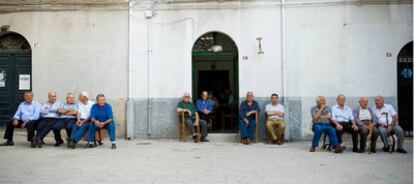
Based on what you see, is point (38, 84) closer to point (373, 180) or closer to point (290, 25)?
point (290, 25)

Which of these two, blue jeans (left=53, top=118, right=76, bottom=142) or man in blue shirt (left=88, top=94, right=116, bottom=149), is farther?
blue jeans (left=53, top=118, right=76, bottom=142)

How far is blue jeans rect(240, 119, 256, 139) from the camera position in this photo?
10797mm

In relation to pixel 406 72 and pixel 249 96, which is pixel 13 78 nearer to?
pixel 249 96

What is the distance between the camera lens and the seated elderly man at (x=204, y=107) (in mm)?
11320

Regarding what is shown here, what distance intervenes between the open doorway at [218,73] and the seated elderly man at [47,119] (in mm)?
3794

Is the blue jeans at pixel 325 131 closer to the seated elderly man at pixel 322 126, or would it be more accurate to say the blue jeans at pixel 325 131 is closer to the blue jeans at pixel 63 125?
the seated elderly man at pixel 322 126

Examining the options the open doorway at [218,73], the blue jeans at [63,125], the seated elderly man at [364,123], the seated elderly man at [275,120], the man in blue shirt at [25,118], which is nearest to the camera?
the seated elderly man at [364,123]

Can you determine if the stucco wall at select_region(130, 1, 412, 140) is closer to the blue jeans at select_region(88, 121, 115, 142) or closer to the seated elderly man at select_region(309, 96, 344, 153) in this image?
the seated elderly man at select_region(309, 96, 344, 153)

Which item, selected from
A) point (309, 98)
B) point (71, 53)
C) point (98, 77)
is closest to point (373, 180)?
point (309, 98)

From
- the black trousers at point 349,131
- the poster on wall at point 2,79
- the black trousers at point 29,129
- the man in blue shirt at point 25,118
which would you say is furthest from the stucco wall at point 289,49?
the poster on wall at point 2,79

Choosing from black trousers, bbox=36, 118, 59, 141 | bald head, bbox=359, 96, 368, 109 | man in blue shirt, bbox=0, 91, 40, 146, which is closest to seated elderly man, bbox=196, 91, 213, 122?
black trousers, bbox=36, 118, 59, 141

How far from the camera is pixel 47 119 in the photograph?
10203 mm

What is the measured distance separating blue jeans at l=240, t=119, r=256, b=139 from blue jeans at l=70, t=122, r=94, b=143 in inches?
148

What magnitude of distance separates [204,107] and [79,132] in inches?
132
